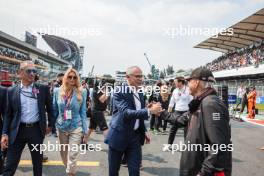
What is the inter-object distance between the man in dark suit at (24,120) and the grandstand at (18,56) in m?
9.55

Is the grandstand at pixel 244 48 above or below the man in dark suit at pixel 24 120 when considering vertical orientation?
above

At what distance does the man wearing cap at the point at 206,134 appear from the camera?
106 inches

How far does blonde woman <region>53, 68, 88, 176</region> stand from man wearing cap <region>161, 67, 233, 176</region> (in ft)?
7.69

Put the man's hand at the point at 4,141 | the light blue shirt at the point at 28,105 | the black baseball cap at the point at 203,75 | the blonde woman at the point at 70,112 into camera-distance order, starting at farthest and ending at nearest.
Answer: the blonde woman at the point at 70,112 < the light blue shirt at the point at 28,105 < the man's hand at the point at 4,141 < the black baseball cap at the point at 203,75

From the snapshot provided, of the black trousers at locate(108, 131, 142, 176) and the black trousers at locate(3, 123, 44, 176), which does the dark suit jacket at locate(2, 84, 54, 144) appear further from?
the black trousers at locate(108, 131, 142, 176)

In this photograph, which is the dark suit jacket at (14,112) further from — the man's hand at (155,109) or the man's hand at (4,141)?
the man's hand at (155,109)

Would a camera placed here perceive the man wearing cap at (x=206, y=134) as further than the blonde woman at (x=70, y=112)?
No

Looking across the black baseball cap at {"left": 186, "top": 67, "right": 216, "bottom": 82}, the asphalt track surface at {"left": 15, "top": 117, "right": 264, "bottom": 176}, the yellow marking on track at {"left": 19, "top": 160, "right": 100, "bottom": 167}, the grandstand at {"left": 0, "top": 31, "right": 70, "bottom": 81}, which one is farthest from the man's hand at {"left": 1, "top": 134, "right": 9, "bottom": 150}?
the grandstand at {"left": 0, "top": 31, "right": 70, "bottom": 81}

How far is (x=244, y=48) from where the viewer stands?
123ft

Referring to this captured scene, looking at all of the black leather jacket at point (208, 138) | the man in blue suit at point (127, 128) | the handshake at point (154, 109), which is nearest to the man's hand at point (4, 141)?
the man in blue suit at point (127, 128)

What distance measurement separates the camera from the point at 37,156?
4145mm

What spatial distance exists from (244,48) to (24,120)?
3702 cm

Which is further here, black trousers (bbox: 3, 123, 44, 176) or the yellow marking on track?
the yellow marking on track

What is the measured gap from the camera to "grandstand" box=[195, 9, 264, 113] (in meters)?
25.4
